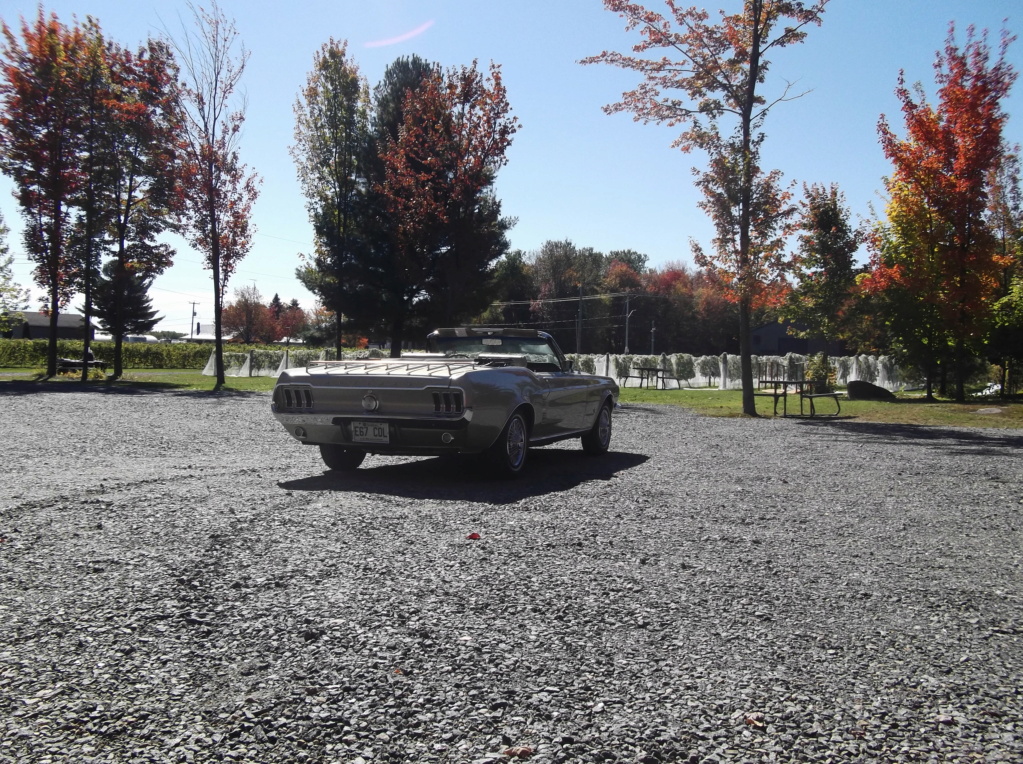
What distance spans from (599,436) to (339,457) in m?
3.35

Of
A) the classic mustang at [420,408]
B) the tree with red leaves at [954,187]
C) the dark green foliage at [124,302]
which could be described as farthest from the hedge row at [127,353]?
the classic mustang at [420,408]

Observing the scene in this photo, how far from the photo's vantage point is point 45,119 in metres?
27.6

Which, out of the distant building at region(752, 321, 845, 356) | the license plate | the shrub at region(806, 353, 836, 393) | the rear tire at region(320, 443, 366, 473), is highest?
the distant building at region(752, 321, 845, 356)

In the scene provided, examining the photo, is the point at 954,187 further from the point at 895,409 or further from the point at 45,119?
the point at 45,119

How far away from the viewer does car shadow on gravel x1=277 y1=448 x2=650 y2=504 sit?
6984mm

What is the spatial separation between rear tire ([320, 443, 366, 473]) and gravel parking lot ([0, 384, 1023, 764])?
0.90 m

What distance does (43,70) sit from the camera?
27406 mm

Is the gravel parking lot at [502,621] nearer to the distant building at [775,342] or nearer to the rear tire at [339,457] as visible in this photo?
the rear tire at [339,457]

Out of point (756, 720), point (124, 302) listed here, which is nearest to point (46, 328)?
point (124, 302)

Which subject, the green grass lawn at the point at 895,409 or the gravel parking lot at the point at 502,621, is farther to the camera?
the green grass lawn at the point at 895,409

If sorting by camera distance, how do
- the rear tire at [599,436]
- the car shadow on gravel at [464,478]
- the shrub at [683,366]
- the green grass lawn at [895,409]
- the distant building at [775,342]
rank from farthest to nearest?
1. the distant building at [775,342]
2. the shrub at [683,366]
3. the green grass lawn at [895,409]
4. the rear tire at [599,436]
5. the car shadow on gravel at [464,478]

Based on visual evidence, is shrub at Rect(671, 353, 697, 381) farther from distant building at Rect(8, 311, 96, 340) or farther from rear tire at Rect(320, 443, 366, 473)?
distant building at Rect(8, 311, 96, 340)

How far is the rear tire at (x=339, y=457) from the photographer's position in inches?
329

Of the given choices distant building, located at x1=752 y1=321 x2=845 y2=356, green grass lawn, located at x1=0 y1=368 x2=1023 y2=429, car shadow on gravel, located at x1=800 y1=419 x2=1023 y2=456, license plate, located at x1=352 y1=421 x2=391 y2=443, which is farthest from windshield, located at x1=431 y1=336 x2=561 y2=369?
distant building, located at x1=752 y1=321 x2=845 y2=356
